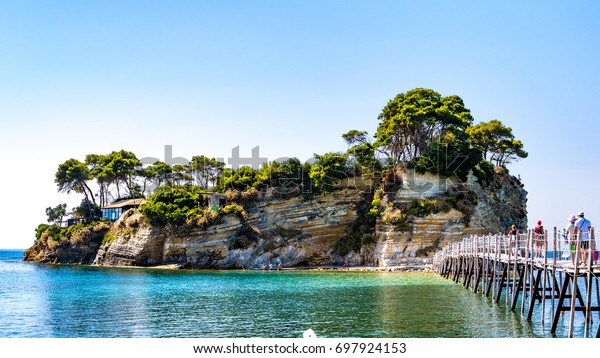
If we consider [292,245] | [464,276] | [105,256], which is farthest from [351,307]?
[105,256]

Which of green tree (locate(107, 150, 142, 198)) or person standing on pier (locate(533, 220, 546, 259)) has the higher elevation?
green tree (locate(107, 150, 142, 198))

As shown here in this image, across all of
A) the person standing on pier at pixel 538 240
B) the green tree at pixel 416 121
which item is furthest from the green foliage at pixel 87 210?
the person standing on pier at pixel 538 240

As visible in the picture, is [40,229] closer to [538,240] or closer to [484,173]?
[484,173]

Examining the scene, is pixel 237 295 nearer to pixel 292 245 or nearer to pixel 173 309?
pixel 173 309

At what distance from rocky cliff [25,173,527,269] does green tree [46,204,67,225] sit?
2584 cm

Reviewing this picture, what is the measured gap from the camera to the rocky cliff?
6431cm

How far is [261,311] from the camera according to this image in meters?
29.8

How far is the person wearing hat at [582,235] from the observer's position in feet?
63.5

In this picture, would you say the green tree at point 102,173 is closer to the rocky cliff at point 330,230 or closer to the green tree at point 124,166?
the green tree at point 124,166

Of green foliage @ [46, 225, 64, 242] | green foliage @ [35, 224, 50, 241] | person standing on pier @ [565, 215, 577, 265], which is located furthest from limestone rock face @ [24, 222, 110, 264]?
person standing on pier @ [565, 215, 577, 265]

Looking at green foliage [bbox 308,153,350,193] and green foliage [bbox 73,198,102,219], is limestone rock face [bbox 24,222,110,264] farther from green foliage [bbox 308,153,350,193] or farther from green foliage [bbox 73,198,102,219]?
green foliage [bbox 308,153,350,193]

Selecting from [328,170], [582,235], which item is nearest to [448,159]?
[328,170]

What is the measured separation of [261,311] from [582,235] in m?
14.9
